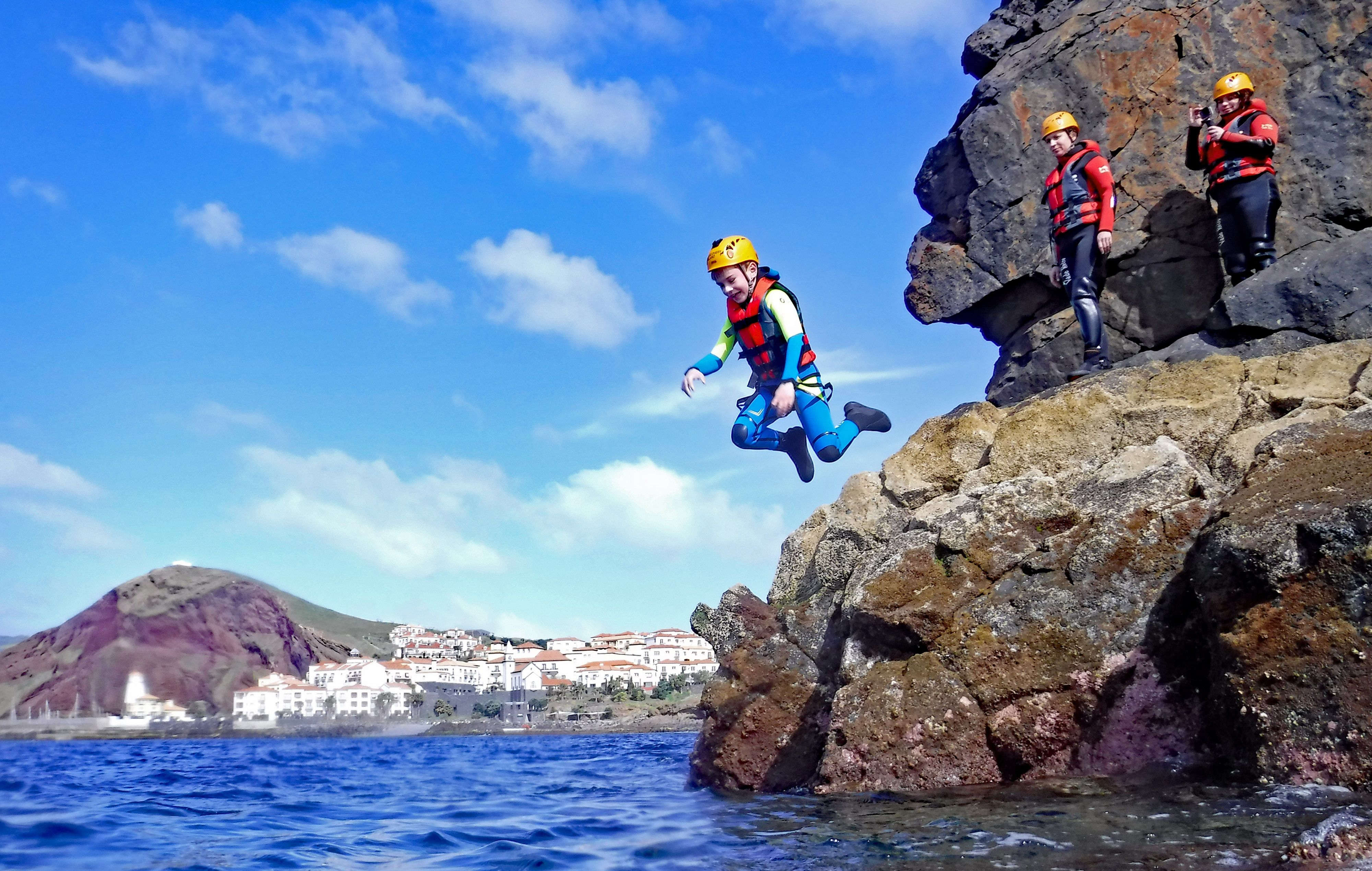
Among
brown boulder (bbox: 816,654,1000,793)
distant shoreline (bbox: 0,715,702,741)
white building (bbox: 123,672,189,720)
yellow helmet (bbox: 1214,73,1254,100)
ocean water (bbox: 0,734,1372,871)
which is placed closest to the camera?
ocean water (bbox: 0,734,1372,871)

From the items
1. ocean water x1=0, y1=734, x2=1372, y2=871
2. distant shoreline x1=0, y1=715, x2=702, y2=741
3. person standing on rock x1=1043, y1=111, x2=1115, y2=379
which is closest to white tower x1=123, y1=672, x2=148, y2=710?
ocean water x1=0, y1=734, x2=1372, y2=871

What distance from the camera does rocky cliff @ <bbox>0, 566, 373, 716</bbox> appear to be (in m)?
23.4

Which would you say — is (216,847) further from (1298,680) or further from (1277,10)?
(1277,10)

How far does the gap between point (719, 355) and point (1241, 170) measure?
5269 millimetres

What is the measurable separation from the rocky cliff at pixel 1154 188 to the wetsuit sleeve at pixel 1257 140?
2.24 ft

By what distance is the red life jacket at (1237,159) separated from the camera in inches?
360

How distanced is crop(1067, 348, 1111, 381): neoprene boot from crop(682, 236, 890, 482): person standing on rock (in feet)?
6.07

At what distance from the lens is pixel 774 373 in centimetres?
1011

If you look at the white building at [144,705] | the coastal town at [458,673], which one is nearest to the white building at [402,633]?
the coastal town at [458,673]

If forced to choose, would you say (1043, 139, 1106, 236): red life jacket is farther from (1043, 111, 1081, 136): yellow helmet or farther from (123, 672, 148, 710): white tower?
(123, 672, 148, 710): white tower

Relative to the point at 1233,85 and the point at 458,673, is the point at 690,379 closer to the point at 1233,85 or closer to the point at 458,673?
the point at 1233,85

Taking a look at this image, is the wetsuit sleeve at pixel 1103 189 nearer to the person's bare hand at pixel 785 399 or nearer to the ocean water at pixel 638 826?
the person's bare hand at pixel 785 399

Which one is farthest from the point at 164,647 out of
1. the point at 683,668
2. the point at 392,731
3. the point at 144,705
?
the point at 683,668

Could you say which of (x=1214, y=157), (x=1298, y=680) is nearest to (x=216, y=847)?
(x=1298, y=680)
